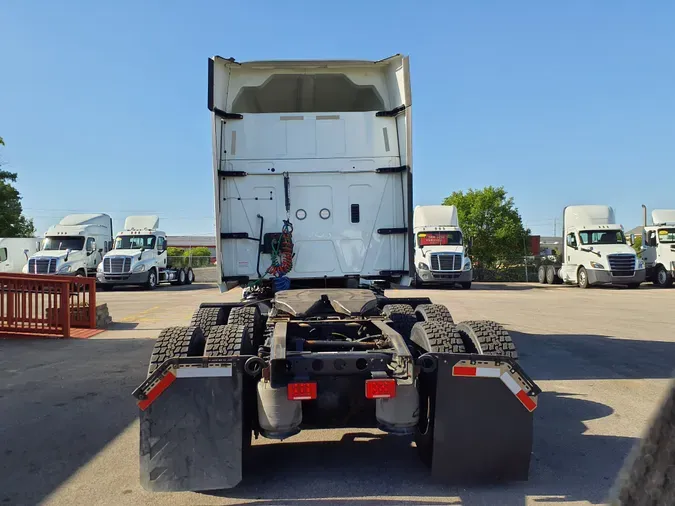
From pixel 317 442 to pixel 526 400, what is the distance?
2053mm

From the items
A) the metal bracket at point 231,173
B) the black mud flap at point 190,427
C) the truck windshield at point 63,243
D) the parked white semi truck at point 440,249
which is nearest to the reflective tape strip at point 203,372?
the black mud flap at point 190,427

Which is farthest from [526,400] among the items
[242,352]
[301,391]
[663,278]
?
[663,278]

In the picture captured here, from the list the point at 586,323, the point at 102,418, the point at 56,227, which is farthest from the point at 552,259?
the point at 102,418

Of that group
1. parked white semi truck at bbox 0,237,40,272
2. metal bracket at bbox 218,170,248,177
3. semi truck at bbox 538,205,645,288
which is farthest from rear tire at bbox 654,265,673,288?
parked white semi truck at bbox 0,237,40,272

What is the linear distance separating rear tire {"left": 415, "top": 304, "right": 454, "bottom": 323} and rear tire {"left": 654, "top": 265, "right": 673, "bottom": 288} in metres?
26.5

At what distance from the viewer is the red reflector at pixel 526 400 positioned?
12.8 feet

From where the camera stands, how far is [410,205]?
7461 millimetres

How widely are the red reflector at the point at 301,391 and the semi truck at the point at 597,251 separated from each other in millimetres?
24783

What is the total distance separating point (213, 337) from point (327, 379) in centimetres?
92

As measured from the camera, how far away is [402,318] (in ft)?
19.7

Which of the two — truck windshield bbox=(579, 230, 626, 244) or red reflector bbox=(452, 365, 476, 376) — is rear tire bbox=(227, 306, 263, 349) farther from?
truck windshield bbox=(579, 230, 626, 244)

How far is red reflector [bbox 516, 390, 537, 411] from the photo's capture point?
392 cm

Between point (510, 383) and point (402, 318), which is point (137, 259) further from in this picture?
point (510, 383)

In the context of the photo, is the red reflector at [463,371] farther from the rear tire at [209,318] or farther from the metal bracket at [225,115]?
the metal bracket at [225,115]
